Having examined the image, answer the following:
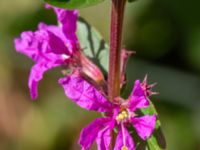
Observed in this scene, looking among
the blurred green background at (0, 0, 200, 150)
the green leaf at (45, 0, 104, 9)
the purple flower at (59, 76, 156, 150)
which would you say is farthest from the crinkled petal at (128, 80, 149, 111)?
the blurred green background at (0, 0, 200, 150)

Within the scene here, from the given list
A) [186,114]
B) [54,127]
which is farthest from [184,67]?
[54,127]

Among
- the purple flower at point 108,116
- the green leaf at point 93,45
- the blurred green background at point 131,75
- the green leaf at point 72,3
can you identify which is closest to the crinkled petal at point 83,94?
the purple flower at point 108,116

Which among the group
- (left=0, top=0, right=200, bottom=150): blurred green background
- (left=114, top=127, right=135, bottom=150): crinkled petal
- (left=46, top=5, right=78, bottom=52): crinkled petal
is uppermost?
(left=46, top=5, right=78, bottom=52): crinkled petal

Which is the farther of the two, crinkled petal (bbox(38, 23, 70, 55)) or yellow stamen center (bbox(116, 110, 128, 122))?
crinkled petal (bbox(38, 23, 70, 55))

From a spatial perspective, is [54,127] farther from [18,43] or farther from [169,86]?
[18,43]

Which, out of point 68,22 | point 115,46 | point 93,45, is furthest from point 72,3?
point 93,45

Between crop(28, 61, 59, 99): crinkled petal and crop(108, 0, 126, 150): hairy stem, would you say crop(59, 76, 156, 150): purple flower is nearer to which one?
crop(108, 0, 126, 150): hairy stem

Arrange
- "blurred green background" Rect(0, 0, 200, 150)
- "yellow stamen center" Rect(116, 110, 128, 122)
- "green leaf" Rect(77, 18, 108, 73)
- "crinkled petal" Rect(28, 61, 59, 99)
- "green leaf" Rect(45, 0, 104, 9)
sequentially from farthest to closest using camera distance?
1. "blurred green background" Rect(0, 0, 200, 150)
2. "green leaf" Rect(77, 18, 108, 73)
3. "crinkled petal" Rect(28, 61, 59, 99)
4. "yellow stamen center" Rect(116, 110, 128, 122)
5. "green leaf" Rect(45, 0, 104, 9)
